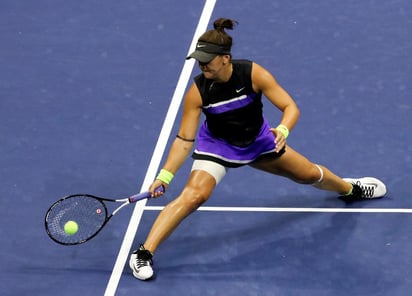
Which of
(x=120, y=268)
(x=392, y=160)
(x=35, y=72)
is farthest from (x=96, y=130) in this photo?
(x=392, y=160)

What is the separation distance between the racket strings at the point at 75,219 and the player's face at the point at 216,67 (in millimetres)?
1339

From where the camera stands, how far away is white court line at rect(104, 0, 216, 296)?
738cm

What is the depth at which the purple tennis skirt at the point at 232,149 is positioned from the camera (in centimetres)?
714

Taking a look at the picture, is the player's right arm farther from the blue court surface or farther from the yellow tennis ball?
the blue court surface

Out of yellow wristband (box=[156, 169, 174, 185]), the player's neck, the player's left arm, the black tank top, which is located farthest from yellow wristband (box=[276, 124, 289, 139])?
yellow wristband (box=[156, 169, 174, 185])

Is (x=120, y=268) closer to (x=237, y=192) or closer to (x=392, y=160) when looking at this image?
(x=237, y=192)

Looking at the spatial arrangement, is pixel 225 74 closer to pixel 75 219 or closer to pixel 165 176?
pixel 165 176

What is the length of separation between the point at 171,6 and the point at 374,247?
165 inches

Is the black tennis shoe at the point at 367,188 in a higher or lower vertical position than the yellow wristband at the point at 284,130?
lower

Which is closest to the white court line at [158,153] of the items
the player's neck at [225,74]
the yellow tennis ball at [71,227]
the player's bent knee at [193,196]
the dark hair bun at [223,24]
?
the yellow tennis ball at [71,227]

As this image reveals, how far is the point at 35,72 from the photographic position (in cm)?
970

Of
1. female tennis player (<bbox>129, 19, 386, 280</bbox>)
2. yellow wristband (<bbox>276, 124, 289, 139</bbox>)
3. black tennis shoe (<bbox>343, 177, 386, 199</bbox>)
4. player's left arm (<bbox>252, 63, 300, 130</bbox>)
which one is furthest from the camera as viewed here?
black tennis shoe (<bbox>343, 177, 386, 199</bbox>)

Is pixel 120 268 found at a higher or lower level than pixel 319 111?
lower

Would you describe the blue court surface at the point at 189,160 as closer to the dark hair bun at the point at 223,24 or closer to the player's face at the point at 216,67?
the player's face at the point at 216,67
